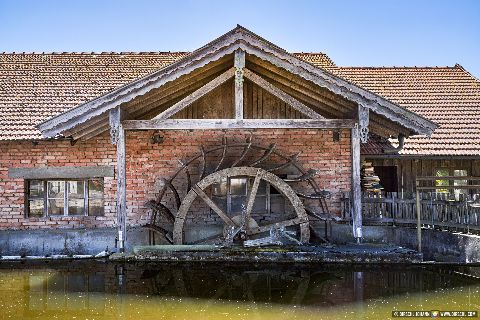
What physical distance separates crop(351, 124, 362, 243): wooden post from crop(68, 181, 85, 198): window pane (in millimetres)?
6219

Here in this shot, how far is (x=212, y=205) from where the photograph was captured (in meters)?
11.2

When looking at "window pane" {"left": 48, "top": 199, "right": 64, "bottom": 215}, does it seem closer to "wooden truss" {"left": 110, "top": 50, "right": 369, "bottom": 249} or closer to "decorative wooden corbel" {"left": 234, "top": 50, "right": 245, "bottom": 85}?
"wooden truss" {"left": 110, "top": 50, "right": 369, "bottom": 249}

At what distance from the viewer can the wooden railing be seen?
394 inches

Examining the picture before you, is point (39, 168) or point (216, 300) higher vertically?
point (39, 168)

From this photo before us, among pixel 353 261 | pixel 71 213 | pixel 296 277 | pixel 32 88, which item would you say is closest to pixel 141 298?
pixel 296 277

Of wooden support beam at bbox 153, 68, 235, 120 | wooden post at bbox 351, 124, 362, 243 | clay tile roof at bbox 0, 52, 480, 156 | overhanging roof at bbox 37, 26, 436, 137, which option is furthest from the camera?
clay tile roof at bbox 0, 52, 480, 156

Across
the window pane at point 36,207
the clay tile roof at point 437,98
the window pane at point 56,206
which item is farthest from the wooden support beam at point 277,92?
the window pane at point 36,207

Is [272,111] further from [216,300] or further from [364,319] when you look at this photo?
[364,319]

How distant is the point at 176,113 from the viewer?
11.3 m

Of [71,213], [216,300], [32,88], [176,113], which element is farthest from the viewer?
[32,88]

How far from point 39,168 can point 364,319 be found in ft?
27.3

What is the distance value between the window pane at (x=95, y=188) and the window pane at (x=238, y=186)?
3.05 metres

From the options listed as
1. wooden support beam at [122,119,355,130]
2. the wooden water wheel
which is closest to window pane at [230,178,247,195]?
the wooden water wheel

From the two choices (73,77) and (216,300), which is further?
(73,77)
